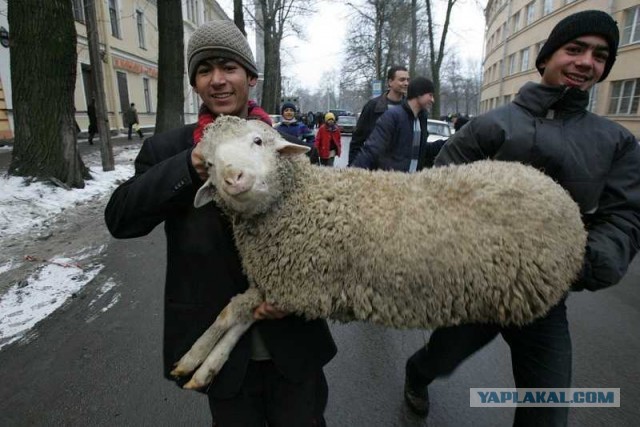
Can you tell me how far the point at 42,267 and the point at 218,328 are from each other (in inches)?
163

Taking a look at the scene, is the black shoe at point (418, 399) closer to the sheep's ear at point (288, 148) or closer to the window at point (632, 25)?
the sheep's ear at point (288, 148)

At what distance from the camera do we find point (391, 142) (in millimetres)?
3963

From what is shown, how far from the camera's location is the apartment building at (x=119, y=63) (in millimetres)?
18656

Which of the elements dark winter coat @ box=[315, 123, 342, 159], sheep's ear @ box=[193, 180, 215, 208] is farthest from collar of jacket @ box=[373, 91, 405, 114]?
sheep's ear @ box=[193, 180, 215, 208]

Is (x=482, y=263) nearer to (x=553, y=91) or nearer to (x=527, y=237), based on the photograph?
(x=527, y=237)

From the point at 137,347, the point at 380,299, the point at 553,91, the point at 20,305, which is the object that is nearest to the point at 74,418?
the point at 137,347

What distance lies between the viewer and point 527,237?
1.36 meters

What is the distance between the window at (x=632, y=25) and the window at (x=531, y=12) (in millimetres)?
13016

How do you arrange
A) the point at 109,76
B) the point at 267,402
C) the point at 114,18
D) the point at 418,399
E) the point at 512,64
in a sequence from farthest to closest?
the point at 512,64 < the point at 114,18 < the point at 109,76 < the point at 418,399 < the point at 267,402

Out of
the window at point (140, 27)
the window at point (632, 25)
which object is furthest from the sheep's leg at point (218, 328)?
the window at point (140, 27)

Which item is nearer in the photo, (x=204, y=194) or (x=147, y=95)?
(x=204, y=194)

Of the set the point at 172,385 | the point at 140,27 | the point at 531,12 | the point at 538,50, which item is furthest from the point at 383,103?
the point at 531,12

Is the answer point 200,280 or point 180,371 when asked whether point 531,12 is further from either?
point 180,371

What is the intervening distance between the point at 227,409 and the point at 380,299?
828 millimetres
